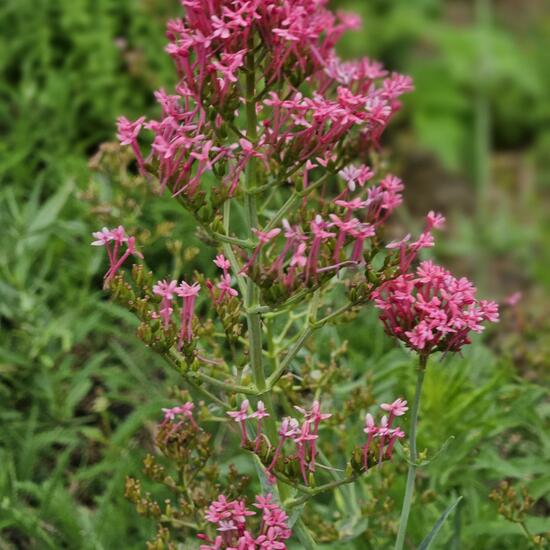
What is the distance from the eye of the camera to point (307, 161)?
85.5 inches

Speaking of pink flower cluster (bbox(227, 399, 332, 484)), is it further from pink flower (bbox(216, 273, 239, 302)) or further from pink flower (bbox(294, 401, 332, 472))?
pink flower (bbox(216, 273, 239, 302))

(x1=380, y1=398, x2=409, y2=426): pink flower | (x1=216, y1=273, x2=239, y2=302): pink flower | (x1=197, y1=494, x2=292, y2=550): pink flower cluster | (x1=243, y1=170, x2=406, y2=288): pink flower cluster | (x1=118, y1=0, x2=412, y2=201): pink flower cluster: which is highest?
(x1=118, y1=0, x2=412, y2=201): pink flower cluster

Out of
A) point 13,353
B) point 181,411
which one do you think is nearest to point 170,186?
point 181,411

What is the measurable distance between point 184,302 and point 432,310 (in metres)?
0.48

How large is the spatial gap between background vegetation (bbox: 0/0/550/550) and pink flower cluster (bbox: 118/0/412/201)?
2.26 ft

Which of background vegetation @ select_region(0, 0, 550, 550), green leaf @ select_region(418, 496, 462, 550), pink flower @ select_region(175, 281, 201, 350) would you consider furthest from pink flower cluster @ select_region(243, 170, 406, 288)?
background vegetation @ select_region(0, 0, 550, 550)

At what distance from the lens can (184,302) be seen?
208 centimetres

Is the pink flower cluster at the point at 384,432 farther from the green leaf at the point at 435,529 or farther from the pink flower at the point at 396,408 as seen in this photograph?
the green leaf at the point at 435,529

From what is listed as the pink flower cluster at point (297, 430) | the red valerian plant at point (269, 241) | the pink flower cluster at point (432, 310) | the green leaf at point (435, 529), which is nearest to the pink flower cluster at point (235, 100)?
the red valerian plant at point (269, 241)

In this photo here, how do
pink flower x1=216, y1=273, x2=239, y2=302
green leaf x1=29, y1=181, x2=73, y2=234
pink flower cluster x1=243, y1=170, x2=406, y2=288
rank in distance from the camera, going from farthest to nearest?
green leaf x1=29, y1=181, x2=73, y2=234 < pink flower x1=216, y1=273, x2=239, y2=302 < pink flower cluster x1=243, y1=170, x2=406, y2=288

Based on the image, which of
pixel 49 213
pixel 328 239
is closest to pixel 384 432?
pixel 328 239

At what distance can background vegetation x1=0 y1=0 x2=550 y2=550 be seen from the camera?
9.80 ft

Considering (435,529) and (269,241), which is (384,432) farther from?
(269,241)

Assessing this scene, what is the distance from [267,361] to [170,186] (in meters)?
0.79
